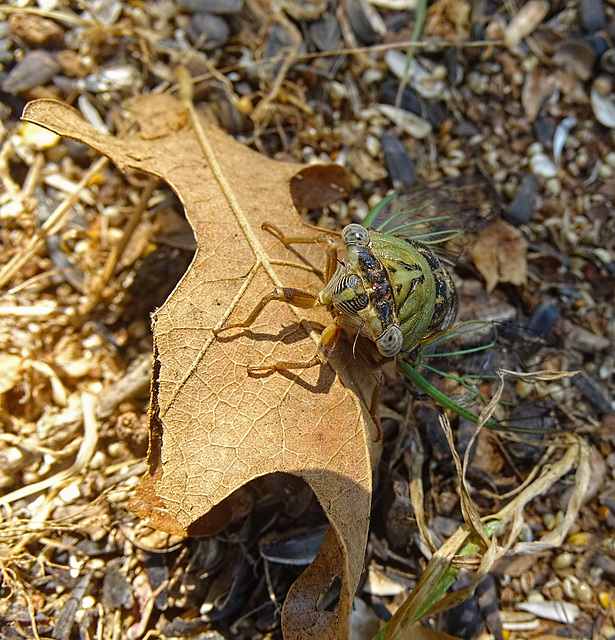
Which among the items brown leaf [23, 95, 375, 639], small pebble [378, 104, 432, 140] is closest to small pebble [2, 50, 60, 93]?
brown leaf [23, 95, 375, 639]

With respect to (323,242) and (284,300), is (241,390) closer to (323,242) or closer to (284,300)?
(284,300)

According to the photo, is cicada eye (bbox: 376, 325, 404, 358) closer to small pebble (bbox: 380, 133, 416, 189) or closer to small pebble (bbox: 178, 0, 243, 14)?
small pebble (bbox: 380, 133, 416, 189)

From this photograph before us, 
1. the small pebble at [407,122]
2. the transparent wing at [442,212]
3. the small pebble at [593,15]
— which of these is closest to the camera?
the transparent wing at [442,212]

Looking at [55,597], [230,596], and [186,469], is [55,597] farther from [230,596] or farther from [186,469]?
[186,469]

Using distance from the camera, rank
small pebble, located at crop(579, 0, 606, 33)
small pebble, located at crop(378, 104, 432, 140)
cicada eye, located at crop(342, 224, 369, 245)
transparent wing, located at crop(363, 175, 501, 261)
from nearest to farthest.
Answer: cicada eye, located at crop(342, 224, 369, 245) < transparent wing, located at crop(363, 175, 501, 261) < small pebble, located at crop(378, 104, 432, 140) < small pebble, located at crop(579, 0, 606, 33)

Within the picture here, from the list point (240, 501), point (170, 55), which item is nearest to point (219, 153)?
point (170, 55)

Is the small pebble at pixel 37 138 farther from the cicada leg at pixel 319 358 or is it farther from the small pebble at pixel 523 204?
the small pebble at pixel 523 204

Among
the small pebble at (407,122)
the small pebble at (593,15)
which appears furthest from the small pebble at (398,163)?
the small pebble at (593,15)

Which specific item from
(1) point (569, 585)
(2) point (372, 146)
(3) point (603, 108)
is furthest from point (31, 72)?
(1) point (569, 585)
